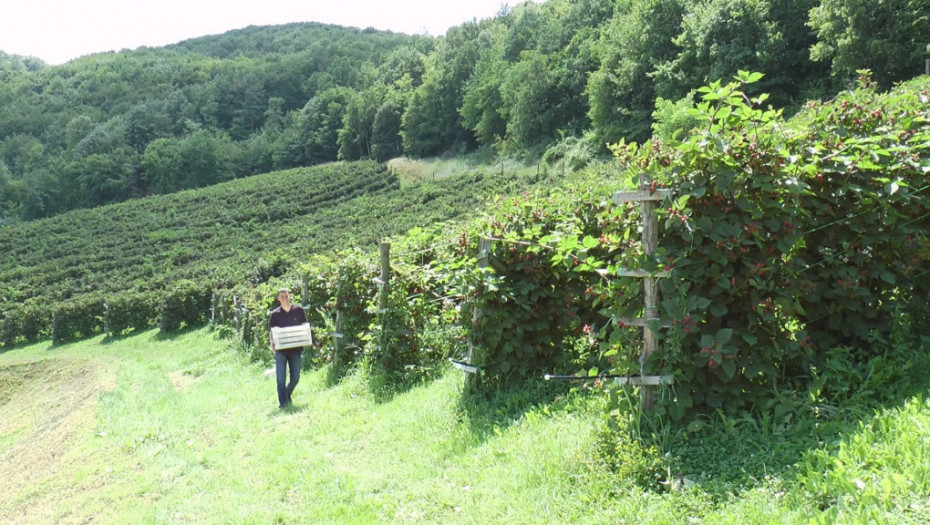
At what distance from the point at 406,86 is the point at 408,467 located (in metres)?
104

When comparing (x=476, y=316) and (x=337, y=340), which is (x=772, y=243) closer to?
(x=476, y=316)

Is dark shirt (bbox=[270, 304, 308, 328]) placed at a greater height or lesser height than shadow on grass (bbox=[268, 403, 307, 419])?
greater

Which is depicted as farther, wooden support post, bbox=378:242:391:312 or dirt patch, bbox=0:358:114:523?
wooden support post, bbox=378:242:391:312

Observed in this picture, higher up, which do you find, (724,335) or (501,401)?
(724,335)

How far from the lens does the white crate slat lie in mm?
7820

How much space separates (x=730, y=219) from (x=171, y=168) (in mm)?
108110

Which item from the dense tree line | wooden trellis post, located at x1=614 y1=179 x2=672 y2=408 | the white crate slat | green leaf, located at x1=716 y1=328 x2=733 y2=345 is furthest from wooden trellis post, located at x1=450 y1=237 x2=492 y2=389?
the dense tree line

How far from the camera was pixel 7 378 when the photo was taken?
68.3ft

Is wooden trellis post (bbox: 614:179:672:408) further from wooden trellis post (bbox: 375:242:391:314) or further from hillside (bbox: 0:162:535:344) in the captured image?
hillside (bbox: 0:162:535:344)

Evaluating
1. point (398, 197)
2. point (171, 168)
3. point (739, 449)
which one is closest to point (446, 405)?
point (739, 449)

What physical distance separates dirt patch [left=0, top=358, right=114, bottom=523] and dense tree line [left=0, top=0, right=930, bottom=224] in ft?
110

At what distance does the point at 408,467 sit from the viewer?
4738 mm

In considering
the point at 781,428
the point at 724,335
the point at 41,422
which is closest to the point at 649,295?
the point at 724,335

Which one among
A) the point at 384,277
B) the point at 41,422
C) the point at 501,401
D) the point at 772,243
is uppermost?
the point at 772,243
